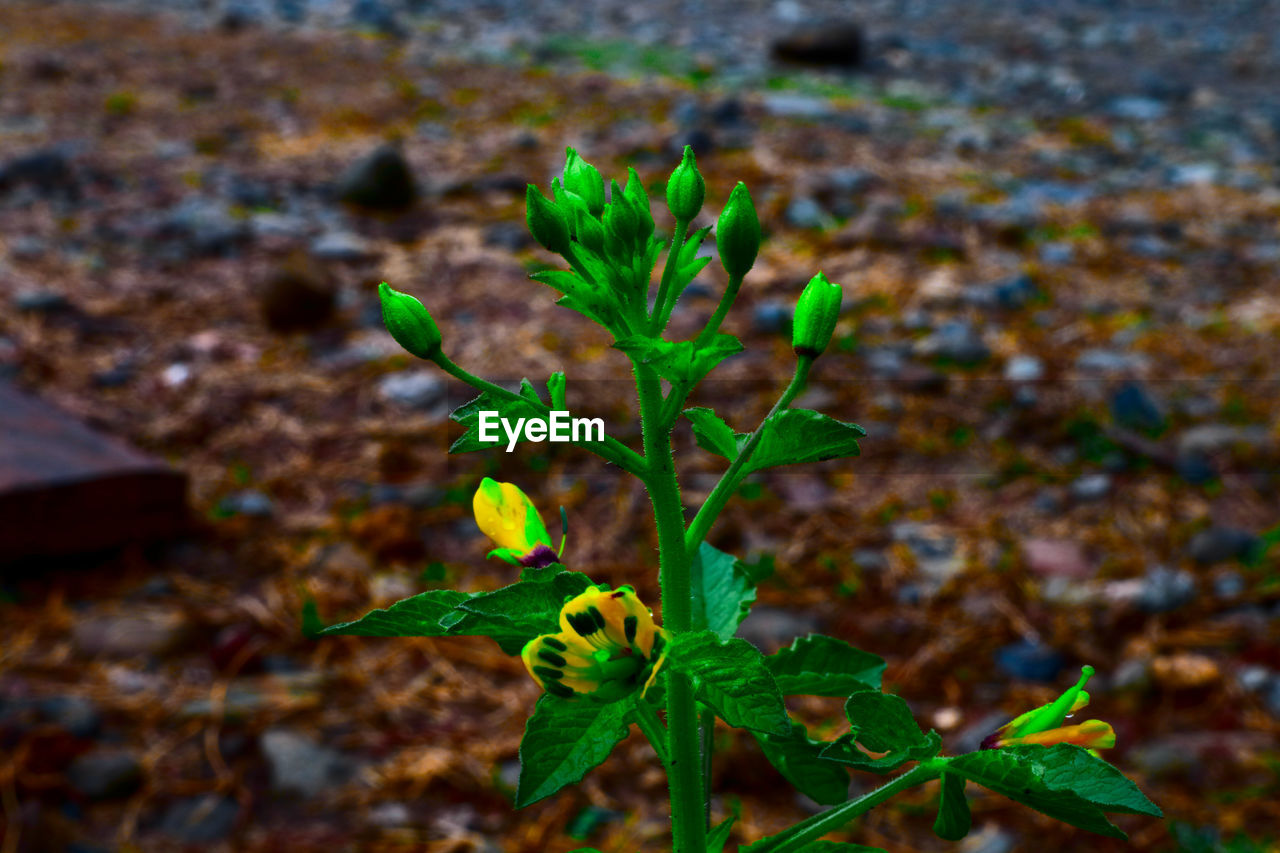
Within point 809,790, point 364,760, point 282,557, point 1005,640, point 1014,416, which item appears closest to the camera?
point 809,790

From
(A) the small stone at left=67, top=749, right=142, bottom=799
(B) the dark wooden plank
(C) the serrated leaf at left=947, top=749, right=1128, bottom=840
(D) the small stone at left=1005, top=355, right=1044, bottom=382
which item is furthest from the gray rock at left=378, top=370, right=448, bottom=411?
(C) the serrated leaf at left=947, top=749, right=1128, bottom=840

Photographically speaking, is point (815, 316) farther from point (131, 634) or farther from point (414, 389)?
point (414, 389)

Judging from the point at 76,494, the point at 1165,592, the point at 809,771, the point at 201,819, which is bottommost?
the point at 201,819

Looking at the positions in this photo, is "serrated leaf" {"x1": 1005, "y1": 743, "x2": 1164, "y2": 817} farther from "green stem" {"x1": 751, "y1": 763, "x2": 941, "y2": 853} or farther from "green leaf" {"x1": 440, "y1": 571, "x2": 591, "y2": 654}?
"green leaf" {"x1": 440, "y1": 571, "x2": 591, "y2": 654}

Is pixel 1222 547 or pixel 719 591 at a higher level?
pixel 719 591

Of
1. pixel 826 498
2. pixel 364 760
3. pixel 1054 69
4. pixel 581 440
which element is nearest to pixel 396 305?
pixel 581 440

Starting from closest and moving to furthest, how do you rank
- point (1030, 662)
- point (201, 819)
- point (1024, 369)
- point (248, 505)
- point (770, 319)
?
point (201, 819), point (1030, 662), point (248, 505), point (1024, 369), point (770, 319)

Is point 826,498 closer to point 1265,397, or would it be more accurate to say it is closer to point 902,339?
point 902,339

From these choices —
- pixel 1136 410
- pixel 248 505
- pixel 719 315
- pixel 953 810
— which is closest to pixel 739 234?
pixel 719 315
